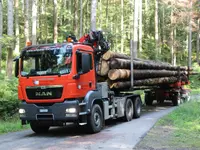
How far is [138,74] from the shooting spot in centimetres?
1588

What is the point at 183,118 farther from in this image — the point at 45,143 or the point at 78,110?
the point at 45,143

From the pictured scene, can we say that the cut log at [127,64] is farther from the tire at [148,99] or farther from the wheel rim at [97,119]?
the tire at [148,99]

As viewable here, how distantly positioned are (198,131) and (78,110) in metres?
3.85

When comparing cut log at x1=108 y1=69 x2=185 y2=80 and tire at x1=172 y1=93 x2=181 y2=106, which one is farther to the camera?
tire at x1=172 y1=93 x2=181 y2=106

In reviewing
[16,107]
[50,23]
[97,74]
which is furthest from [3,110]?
[50,23]

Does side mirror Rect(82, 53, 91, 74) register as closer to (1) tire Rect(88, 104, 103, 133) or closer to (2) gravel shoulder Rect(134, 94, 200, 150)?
(1) tire Rect(88, 104, 103, 133)

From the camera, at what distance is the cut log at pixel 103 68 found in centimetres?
1247

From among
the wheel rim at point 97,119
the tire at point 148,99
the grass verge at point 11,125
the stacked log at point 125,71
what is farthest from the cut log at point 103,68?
→ the tire at point 148,99

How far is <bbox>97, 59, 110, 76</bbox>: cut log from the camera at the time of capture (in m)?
12.5

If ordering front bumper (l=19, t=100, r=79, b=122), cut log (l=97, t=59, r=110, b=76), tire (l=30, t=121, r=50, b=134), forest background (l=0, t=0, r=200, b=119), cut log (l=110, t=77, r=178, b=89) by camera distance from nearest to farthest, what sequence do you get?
front bumper (l=19, t=100, r=79, b=122) < tire (l=30, t=121, r=50, b=134) < cut log (l=97, t=59, r=110, b=76) < cut log (l=110, t=77, r=178, b=89) < forest background (l=0, t=0, r=200, b=119)

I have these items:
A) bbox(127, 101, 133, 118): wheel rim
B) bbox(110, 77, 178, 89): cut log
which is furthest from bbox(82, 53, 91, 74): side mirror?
bbox(127, 101, 133, 118): wheel rim

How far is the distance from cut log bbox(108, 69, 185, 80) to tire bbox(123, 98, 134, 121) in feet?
3.73

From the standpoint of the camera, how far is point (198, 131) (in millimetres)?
10359

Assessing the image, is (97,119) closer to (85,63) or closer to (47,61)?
(85,63)
